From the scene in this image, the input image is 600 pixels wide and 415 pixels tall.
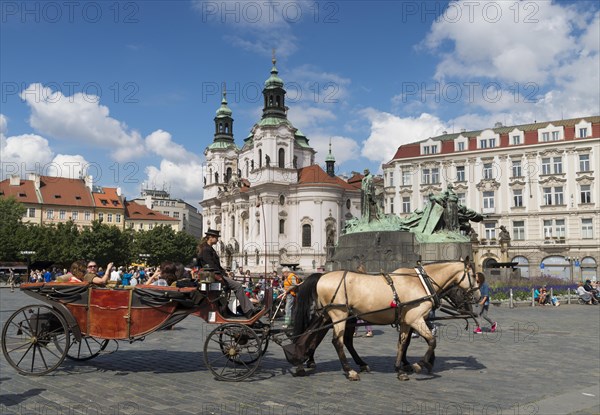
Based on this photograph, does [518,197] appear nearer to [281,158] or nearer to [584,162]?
[584,162]

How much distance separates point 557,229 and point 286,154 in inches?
1554

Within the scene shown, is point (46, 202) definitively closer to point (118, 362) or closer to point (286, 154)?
point (286, 154)

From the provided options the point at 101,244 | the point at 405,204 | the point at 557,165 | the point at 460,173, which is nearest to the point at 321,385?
the point at 557,165

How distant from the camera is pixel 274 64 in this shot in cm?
8812

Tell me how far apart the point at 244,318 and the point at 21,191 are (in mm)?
92711

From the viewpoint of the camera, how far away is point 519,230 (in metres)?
57.2

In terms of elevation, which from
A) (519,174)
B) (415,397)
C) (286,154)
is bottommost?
(415,397)

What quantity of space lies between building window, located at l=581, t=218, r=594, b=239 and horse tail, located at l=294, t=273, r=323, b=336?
171ft

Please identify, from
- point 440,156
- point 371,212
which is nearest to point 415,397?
point 371,212

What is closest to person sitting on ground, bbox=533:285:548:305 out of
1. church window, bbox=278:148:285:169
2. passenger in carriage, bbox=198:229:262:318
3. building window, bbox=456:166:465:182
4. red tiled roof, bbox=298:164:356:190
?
passenger in carriage, bbox=198:229:262:318

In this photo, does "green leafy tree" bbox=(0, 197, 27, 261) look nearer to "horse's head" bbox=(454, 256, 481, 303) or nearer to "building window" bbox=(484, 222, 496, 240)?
"building window" bbox=(484, 222, 496, 240)

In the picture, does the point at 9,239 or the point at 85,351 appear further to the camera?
the point at 9,239

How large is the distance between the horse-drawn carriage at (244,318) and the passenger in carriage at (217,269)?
0.19 m

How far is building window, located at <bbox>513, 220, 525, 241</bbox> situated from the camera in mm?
56950
